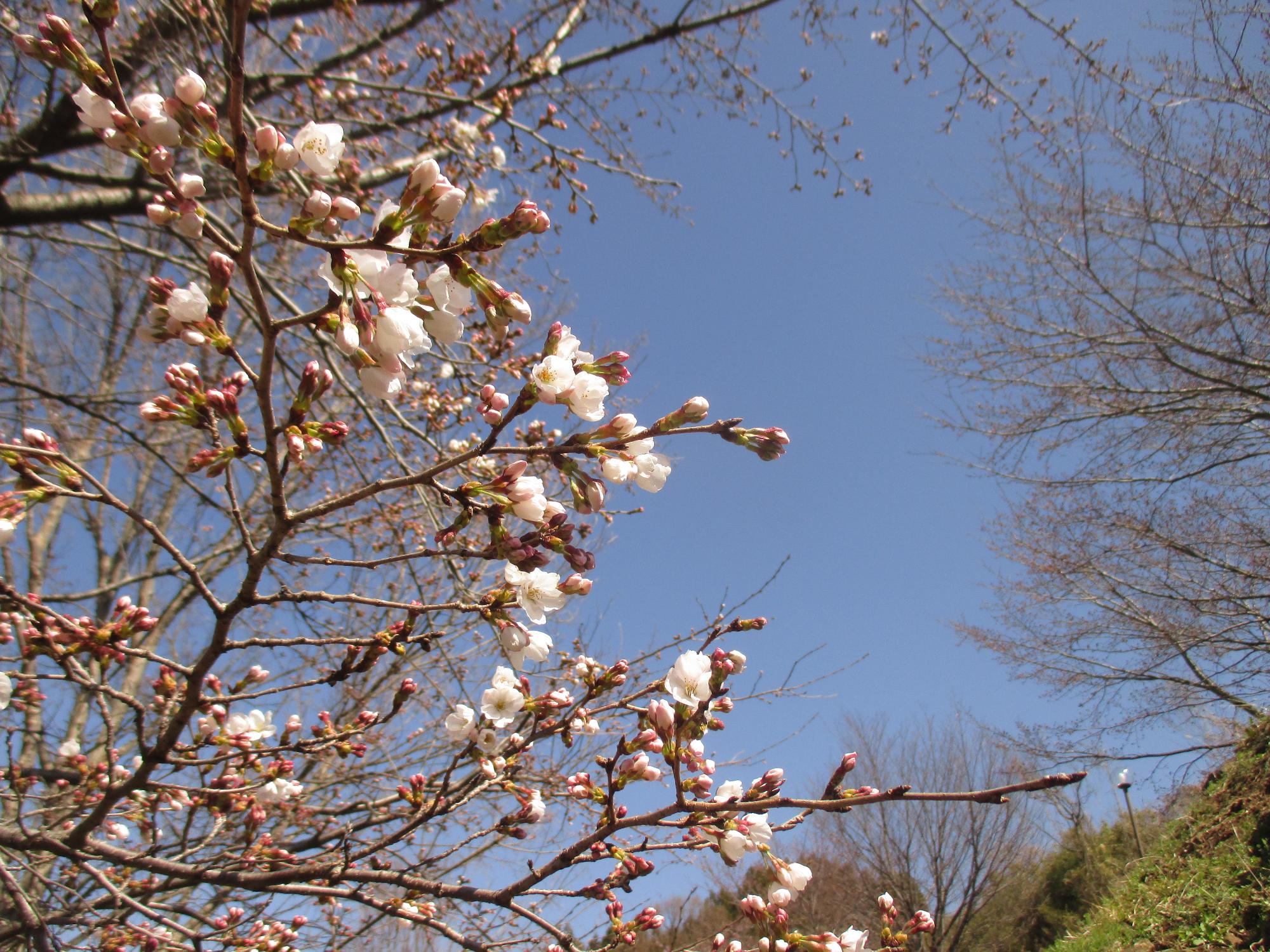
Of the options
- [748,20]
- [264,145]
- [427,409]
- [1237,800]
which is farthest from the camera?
[1237,800]

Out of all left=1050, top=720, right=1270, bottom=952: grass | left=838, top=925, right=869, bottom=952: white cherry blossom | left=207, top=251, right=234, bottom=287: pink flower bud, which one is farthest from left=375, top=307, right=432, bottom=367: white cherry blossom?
left=1050, top=720, right=1270, bottom=952: grass

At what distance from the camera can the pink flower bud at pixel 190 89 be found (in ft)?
3.34

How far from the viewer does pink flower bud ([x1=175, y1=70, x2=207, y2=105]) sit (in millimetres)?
1017

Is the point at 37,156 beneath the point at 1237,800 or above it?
above

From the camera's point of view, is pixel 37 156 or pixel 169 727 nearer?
pixel 169 727

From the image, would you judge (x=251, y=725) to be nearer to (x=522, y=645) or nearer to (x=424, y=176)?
(x=522, y=645)

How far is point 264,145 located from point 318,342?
116 inches

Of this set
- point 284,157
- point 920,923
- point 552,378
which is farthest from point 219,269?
point 920,923

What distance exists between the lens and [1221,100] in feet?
19.4

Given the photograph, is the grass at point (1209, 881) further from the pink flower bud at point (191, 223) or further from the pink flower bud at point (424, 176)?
the pink flower bud at point (191, 223)

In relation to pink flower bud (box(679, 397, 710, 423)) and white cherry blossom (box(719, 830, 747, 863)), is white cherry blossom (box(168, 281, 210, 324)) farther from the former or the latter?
white cherry blossom (box(719, 830, 747, 863))

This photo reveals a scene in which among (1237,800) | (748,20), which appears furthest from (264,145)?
(1237,800)

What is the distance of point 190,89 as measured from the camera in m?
1.03

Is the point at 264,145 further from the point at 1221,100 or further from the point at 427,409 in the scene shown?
the point at 1221,100
